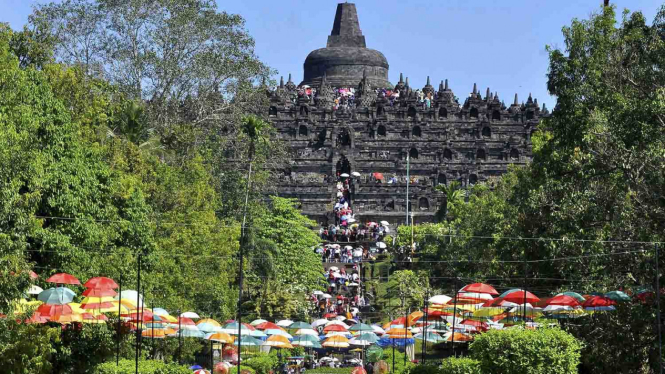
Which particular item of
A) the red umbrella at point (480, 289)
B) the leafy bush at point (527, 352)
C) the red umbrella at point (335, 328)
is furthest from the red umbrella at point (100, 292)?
the red umbrella at point (335, 328)

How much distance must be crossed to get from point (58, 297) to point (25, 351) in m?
1.97

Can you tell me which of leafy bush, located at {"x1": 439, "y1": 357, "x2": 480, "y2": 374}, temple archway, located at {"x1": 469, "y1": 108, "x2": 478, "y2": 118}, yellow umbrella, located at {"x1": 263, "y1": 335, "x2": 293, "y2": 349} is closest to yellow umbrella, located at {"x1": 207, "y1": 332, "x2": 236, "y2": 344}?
yellow umbrella, located at {"x1": 263, "y1": 335, "x2": 293, "y2": 349}

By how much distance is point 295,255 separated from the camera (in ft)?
216

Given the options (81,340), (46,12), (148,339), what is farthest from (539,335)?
(46,12)

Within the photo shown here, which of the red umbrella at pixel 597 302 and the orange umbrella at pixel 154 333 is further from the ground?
the red umbrella at pixel 597 302

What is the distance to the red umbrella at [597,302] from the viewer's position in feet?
127

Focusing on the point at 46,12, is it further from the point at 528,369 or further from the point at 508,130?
the point at 508,130

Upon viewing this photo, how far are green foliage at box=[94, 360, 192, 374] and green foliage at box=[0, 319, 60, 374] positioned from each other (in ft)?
5.02

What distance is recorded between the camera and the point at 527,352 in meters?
33.0

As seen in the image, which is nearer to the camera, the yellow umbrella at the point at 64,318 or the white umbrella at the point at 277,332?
the yellow umbrella at the point at 64,318

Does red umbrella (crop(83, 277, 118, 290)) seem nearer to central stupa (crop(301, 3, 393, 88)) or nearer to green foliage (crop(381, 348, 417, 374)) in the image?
green foliage (crop(381, 348, 417, 374))

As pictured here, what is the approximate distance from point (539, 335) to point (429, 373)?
3703 millimetres

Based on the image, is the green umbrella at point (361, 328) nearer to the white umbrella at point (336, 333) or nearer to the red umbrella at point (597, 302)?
the white umbrella at point (336, 333)

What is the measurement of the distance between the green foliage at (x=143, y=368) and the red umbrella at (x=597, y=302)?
39.9ft
